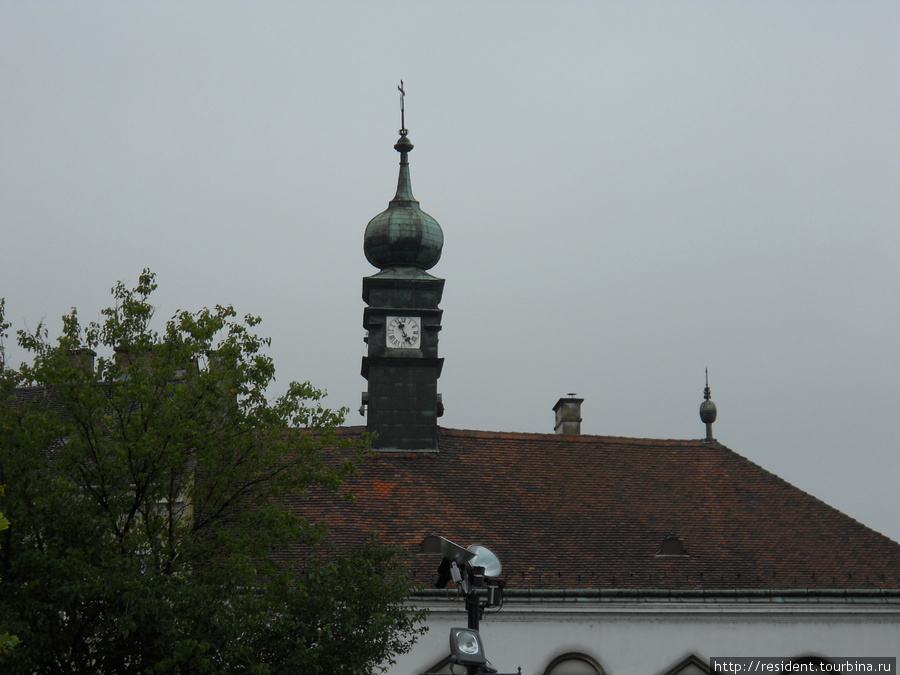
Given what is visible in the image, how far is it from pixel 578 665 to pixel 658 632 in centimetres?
164

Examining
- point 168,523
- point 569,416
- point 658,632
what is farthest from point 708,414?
point 168,523

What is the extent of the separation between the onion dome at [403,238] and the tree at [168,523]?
1134cm

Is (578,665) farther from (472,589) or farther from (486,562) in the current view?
(472,589)

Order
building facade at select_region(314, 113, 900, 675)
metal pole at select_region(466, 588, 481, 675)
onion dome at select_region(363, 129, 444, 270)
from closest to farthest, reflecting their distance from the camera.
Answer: metal pole at select_region(466, 588, 481, 675) → building facade at select_region(314, 113, 900, 675) → onion dome at select_region(363, 129, 444, 270)

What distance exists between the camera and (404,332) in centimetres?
3053

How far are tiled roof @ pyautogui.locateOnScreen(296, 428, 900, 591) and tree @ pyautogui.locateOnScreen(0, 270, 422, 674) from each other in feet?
21.8

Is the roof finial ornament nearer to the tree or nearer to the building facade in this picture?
the building facade

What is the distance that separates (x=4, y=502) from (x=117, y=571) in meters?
1.92

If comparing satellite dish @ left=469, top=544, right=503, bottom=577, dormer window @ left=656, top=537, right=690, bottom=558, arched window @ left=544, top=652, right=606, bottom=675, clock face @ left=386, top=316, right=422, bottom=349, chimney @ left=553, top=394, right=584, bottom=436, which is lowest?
arched window @ left=544, top=652, right=606, bottom=675

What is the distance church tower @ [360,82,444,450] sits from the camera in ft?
98.0

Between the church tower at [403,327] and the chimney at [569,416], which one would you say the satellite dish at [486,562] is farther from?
the chimney at [569,416]

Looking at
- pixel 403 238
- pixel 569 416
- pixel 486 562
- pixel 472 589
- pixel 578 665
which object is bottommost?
pixel 578 665

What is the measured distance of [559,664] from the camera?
25.9 meters

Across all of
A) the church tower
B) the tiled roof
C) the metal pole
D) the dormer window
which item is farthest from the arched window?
the metal pole
